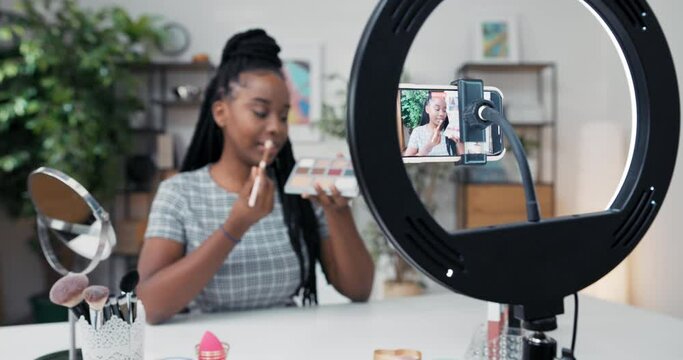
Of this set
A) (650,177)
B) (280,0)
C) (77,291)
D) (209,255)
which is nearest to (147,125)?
(280,0)

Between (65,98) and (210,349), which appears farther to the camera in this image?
(65,98)

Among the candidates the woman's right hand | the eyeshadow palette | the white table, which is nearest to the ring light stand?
the white table

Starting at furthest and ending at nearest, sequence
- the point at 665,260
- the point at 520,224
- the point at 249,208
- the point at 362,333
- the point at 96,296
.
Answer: the point at 665,260
the point at 249,208
the point at 362,333
the point at 96,296
the point at 520,224

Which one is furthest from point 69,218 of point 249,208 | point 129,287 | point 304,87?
point 304,87

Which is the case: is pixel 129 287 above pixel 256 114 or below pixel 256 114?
below

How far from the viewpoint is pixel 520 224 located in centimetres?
37

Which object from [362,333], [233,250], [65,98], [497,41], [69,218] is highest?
[497,41]

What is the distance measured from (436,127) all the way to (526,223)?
0.25 feet

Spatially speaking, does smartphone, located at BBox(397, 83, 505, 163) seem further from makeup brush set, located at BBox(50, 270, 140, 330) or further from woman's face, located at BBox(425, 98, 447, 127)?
makeup brush set, located at BBox(50, 270, 140, 330)

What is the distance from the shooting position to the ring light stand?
0.32 meters

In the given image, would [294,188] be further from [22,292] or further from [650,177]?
[22,292]

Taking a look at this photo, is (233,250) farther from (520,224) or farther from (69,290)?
(520,224)

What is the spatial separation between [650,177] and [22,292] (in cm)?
392

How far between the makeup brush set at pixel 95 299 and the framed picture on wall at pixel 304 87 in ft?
10.1
